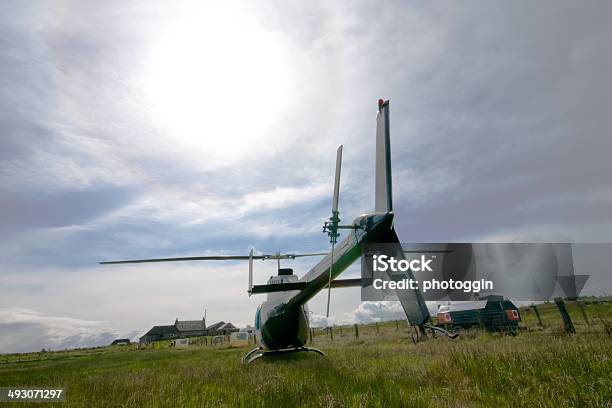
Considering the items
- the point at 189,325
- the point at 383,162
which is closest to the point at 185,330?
the point at 189,325

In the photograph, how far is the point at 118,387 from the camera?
8.71 m

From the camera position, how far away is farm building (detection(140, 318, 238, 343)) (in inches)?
4606

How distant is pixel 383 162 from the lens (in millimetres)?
12086

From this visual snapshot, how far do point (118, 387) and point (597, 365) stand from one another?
11201 millimetres

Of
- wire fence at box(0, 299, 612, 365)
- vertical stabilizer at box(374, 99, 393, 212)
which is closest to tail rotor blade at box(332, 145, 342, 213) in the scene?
vertical stabilizer at box(374, 99, 393, 212)

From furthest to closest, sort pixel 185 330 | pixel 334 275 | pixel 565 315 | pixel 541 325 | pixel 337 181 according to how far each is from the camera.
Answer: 1. pixel 185 330
2. pixel 541 325
3. pixel 565 315
4. pixel 334 275
5. pixel 337 181

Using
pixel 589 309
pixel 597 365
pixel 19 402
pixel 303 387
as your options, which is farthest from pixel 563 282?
pixel 19 402

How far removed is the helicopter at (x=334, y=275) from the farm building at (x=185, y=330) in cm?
11044

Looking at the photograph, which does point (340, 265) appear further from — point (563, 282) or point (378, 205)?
point (563, 282)

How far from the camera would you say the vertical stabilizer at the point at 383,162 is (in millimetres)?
11461

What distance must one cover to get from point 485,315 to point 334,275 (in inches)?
940

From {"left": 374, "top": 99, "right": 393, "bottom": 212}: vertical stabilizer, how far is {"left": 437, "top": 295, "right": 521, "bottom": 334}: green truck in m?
23.1

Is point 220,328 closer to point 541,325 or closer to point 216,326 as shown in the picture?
point 216,326

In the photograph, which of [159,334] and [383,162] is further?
[159,334]
